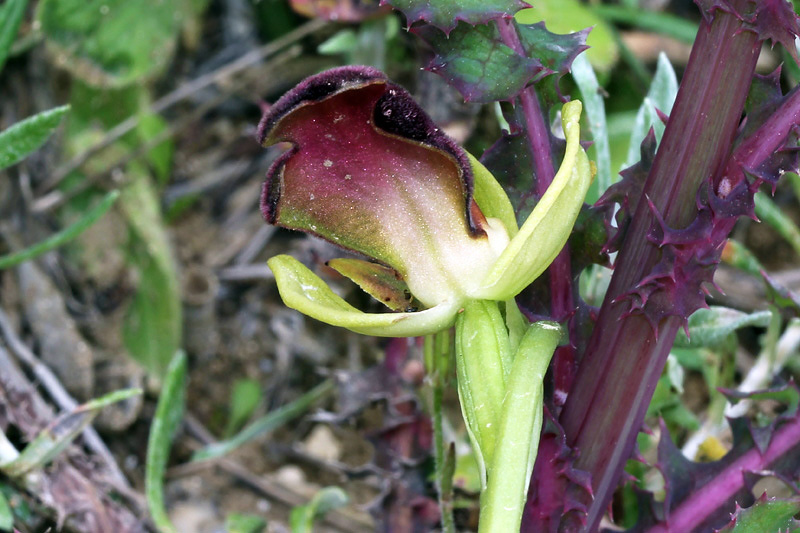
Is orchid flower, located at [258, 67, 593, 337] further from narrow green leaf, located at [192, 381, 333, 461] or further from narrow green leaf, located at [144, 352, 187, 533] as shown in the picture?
narrow green leaf, located at [192, 381, 333, 461]

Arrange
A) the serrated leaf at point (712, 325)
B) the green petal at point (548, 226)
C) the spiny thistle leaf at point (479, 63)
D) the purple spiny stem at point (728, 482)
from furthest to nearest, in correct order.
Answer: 1. the serrated leaf at point (712, 325)
2. the purple spiny stem at point (728, 482)
3. the spiny thistle leaf at point (479, 63)
4. the green petal at point (548, 226)

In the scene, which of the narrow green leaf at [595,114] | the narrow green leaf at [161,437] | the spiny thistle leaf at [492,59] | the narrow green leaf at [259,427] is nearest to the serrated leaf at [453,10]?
the spiny thistle leaf at [492,59]

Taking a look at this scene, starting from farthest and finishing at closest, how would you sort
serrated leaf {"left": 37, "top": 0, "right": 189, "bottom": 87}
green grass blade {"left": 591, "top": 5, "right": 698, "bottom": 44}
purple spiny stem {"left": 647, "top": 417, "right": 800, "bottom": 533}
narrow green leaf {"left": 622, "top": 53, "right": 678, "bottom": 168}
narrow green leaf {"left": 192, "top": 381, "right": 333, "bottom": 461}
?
green grass blade {"left": 591, "top": 5, "right": 698, "bottom": 44} < serrated leaf {"left": 37, "top": 0, "right": 189, "bottom": 87} < narrow green leaf {"left": 192, "top": 381, "right": 333, "bottom": 461} < narrow green leaf {"left": 622, "top": 53, "right": 678, "bottom": 168} < purple spiny stem {"left": 647, "top": 417, "right": 800, "bottom": 533}

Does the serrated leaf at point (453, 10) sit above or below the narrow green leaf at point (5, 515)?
above

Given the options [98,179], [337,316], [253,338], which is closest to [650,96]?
[337,316]

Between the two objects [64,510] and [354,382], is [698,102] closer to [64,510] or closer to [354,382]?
[354,382]

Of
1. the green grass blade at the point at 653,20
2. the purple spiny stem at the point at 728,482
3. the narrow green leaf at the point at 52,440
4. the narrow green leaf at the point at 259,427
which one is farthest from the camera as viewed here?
the green grass blade at the point at 653,20

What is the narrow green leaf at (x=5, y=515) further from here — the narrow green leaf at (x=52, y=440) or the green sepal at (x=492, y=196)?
the green sepal at (x=492, y=196)

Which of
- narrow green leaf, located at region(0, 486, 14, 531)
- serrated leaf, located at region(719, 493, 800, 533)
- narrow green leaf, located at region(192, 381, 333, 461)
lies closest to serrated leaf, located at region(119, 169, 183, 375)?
narrow green leaf, located at region(192, 381, 333, 461)
